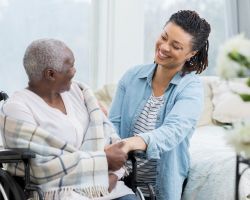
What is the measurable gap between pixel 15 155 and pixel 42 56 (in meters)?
0.36

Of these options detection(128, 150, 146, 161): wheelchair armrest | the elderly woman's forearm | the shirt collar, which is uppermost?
the shirt collar

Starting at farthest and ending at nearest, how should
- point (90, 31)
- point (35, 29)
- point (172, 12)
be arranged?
point (172, 12)
point (90, 31)
point (35, 29)

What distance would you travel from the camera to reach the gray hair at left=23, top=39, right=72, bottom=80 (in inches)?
74.6

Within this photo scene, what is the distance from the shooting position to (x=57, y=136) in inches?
76.6

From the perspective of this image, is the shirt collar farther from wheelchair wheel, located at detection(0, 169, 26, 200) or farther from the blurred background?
the blurred background

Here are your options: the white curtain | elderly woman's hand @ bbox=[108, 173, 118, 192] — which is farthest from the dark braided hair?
the white curtain

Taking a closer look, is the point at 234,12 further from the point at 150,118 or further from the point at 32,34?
the point at 150,118

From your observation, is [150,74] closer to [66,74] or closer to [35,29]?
[66,74]

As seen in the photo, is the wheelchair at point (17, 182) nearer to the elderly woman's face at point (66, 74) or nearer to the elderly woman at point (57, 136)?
the elderly woman at point (57, 136)

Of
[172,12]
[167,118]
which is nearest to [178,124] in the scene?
[167,118]

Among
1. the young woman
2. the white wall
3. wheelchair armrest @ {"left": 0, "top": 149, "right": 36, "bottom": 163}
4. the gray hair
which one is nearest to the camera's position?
wheelchair armrest @ {"left": 0, "top": 149, "right": 36, "bottom": 163}

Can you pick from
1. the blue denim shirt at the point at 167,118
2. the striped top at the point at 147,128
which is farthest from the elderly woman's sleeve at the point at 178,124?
the striped top at the point at 147,128

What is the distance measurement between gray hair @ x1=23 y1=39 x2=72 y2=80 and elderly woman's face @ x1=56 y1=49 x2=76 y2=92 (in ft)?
0.05

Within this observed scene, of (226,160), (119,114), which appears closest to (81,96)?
(119,114)
